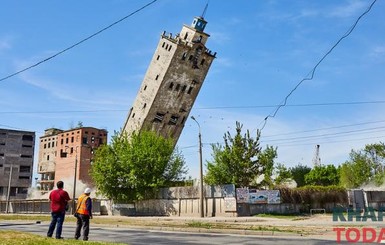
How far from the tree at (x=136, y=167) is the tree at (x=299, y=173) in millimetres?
54289

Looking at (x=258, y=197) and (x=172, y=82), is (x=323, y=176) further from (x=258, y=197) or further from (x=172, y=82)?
(x=258, y=197)

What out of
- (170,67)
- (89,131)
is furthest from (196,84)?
(89,131)

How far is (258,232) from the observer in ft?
50.8

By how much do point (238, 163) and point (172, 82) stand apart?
74.3 ft

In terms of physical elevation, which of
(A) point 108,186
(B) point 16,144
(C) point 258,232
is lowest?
A: (C) point 258,232

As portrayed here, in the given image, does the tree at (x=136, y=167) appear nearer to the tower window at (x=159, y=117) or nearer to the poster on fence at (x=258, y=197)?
the poster on fence at (x=258, y=197)

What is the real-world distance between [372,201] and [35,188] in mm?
79794

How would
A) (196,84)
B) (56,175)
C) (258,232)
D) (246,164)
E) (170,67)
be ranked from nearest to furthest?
(258,232) < (246,164) < (170,67) < (196,84) < (56,175)

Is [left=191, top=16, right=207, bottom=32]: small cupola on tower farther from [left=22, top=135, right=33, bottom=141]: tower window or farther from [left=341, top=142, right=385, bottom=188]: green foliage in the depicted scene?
[left=22, top=135, right=33, bottom=141]: tower window

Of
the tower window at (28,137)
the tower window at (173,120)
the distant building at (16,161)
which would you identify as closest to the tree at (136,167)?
the tower window at (173,120)

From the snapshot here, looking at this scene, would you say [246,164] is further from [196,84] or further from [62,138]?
[62,138]

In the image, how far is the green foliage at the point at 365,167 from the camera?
233 feet

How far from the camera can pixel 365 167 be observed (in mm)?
71812

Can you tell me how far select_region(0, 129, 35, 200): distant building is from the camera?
9450 cm
